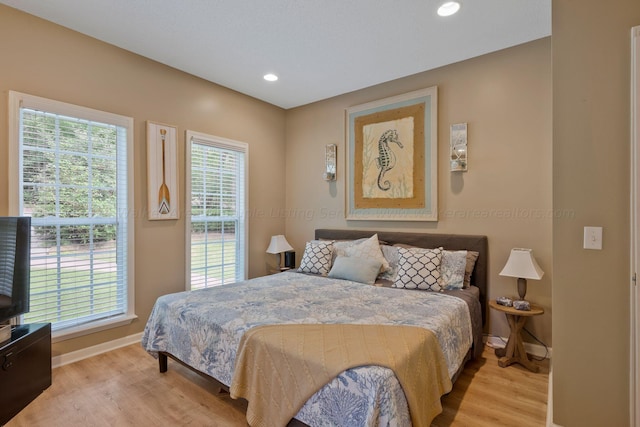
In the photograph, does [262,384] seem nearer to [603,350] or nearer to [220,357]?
[220,357]

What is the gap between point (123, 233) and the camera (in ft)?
10.1

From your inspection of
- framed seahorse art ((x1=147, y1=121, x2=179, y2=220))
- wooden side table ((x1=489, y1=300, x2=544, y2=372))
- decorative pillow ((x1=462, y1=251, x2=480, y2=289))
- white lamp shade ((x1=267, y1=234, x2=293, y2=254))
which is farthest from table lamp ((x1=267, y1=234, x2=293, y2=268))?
wooden side table ((x1=489, y1=300, x2=544, y2=372))

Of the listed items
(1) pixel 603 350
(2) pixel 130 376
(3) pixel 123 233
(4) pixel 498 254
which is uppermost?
(3) pixel 123 233

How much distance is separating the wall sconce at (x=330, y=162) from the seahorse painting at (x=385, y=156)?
66 centimetres

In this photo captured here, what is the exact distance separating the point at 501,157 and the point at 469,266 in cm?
113

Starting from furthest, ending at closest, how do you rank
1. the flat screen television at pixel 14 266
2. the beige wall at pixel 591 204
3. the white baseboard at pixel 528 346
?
A: the white baseboard at pixel 528 346, the flat screen television at pixel 14 266, the beige wall at pixel 591 204

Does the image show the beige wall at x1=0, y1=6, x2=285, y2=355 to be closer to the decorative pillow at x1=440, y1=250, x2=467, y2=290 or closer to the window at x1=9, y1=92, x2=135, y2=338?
the window at x1=9, y1=92, x2=135, y2=338

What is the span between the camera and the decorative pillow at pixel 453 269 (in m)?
2.90

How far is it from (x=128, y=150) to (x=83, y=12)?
1149 millimetres

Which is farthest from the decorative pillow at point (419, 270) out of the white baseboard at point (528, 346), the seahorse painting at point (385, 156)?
the seahorse painting at point (385, 156)

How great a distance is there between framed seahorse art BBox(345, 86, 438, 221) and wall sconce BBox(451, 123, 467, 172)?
0.63 feet

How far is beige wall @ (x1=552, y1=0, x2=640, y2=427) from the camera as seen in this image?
63.5 inches

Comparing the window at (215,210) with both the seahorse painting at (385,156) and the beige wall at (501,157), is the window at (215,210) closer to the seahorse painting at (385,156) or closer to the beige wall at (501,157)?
the seahorse painting at (385,156)

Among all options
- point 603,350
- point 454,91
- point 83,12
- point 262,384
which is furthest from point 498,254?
point 83,12
